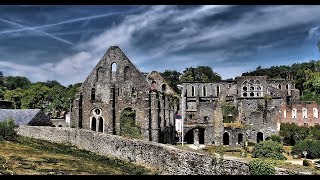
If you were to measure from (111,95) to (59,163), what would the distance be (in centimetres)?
1707

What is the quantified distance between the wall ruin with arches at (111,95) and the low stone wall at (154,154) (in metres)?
6.48

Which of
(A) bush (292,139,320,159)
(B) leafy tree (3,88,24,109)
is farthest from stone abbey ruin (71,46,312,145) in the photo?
(B) leafy tree (3,88,24,109)

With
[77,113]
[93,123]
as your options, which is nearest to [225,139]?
[93,123]

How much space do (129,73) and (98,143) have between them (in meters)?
12.8

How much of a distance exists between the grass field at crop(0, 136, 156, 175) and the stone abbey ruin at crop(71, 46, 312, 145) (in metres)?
10.9

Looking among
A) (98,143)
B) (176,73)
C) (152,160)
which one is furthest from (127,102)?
(176,73)

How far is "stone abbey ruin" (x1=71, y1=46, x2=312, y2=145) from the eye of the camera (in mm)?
34188

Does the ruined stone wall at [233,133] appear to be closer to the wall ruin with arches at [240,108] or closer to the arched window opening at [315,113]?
the wall ruin with arches at [240,108]

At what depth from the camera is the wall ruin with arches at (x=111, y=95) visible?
112 feet

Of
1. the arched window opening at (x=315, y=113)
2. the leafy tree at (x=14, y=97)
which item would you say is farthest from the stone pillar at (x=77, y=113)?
the leafy tree at (x=14, y=97)

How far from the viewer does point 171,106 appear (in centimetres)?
4688

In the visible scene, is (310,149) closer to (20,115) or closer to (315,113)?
(315,113)

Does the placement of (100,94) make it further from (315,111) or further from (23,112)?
(315,111)

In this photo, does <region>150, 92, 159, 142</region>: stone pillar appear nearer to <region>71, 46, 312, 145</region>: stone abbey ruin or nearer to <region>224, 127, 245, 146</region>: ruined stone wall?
<region>71, 46, 312, 145</region>: stone abbey ruin
